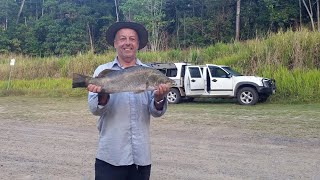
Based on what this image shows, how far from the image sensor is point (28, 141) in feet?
31.7

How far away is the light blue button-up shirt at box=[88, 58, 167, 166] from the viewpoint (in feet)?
10.9

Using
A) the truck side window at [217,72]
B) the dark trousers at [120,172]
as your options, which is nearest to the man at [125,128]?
the dark trousers at [120,172]

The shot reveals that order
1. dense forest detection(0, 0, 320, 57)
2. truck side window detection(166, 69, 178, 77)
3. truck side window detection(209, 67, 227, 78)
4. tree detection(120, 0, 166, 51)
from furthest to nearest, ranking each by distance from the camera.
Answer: tree detection(120, 0, 166, 51)
dense forest detection(0, 0, 320, 57)
truck side window detection(166, 69, 178, 77)
truck side window detection(209, 67, 227, 78)

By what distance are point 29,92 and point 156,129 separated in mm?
14595

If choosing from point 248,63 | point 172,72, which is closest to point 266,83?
point 172,72

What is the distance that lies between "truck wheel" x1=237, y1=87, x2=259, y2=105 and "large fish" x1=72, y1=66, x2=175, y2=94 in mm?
13935

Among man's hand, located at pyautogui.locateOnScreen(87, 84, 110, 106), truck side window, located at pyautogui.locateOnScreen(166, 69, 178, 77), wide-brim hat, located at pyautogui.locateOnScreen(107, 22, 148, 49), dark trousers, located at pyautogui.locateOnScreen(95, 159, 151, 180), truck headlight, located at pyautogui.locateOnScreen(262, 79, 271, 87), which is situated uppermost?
truck side window, located at pyautogui.locateOnScreen(166, 69, 178, 77)

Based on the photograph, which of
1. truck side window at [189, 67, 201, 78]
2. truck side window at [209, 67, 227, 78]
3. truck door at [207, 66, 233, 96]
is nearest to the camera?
truck door at [207, 66, 233, 96]

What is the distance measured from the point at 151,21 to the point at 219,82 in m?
27.5

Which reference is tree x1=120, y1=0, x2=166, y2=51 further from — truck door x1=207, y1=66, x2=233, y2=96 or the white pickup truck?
truck door x1=207, y1=66, x2=233, y2=96

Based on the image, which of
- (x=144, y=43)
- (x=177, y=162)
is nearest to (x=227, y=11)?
(x=177, y=162)

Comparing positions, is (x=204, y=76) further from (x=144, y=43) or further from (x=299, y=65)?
(x=144, y=43)

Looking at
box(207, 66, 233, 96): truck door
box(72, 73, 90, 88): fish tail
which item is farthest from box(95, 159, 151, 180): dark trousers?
box(207, 66, 233, 96): truck door

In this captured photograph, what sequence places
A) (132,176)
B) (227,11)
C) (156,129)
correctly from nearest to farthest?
1. (132,176)
2. (156,129)
3. (227,11)
